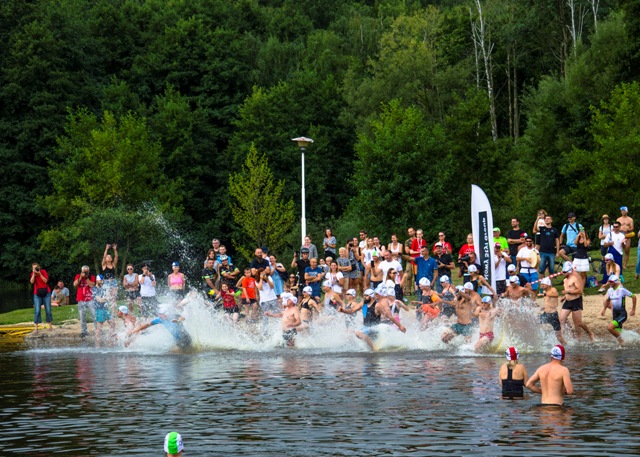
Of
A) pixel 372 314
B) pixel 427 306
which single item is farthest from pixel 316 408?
pixel 427 306

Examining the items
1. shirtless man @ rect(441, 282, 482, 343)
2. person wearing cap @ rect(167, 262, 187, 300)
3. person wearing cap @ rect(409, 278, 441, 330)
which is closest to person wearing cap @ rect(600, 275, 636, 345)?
shirtless man @ rect(441, 282, 482, 343)

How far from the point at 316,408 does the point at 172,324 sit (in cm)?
984

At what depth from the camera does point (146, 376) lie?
76.6 feet

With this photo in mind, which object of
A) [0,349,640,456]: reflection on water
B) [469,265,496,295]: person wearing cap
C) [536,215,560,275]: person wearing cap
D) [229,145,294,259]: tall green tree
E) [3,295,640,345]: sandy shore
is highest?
[229,145,294,259]: tall green tree

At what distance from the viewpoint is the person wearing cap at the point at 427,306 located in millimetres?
27422

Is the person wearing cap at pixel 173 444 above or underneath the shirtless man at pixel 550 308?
underneath

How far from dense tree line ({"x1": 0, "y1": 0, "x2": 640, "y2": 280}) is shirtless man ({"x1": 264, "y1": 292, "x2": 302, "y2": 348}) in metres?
25.8

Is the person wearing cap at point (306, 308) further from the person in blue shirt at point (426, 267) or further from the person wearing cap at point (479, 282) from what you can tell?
the person wearing cap at point (479, 282)

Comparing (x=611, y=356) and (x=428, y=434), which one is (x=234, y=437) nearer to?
(x=428, y=434)

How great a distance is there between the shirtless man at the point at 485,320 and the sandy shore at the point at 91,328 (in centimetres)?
369

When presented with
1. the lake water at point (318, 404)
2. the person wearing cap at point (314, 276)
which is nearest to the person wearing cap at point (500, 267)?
the lake water at point (318, 404)

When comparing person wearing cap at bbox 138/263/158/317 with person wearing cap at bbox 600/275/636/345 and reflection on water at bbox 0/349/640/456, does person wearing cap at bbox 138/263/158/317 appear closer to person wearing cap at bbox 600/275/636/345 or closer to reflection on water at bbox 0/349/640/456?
reflection on water at bbox 0/349/640/456

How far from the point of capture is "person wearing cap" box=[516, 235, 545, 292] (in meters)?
28.8

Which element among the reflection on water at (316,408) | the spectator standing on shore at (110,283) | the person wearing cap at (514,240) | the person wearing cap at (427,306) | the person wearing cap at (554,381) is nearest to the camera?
the reflection on water at (316,408)
